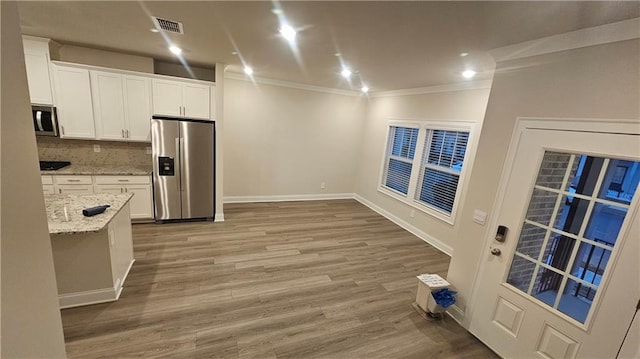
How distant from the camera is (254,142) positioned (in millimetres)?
5703

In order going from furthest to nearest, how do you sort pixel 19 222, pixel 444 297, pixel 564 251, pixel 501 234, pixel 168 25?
1. pixel 444 297
2. pixel 168 25
3. pixel 501 234
4. pixel 564 251
5. pixel 19 222

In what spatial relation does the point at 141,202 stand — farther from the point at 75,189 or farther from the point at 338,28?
the point at 338,28

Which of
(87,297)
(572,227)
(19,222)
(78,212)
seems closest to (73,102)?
(78,212)

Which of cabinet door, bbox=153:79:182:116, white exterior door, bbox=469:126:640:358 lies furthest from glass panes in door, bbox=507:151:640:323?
cabinet door, bbox=153:79:182:116

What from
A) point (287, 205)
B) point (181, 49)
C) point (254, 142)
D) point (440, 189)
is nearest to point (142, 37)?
point (181, 49)

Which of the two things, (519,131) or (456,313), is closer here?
(519,131)

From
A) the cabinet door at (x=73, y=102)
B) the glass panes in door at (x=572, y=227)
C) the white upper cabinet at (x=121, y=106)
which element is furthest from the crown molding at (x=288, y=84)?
the glass panes in door at (x=572, y=227)

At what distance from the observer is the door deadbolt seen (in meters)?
2.30

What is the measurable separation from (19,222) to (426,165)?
4997mm

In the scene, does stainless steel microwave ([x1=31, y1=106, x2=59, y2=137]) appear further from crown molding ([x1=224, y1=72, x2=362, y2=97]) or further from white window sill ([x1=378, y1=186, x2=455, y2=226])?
white window sill ([x1=378, y1=186, x2=455, y2=226])

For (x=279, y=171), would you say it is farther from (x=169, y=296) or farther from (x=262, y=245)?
(x=169, y=296)

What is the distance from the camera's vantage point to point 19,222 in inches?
31.0

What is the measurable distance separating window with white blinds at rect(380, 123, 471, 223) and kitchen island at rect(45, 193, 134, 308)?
4.53m

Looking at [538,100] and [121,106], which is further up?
[538,100]
